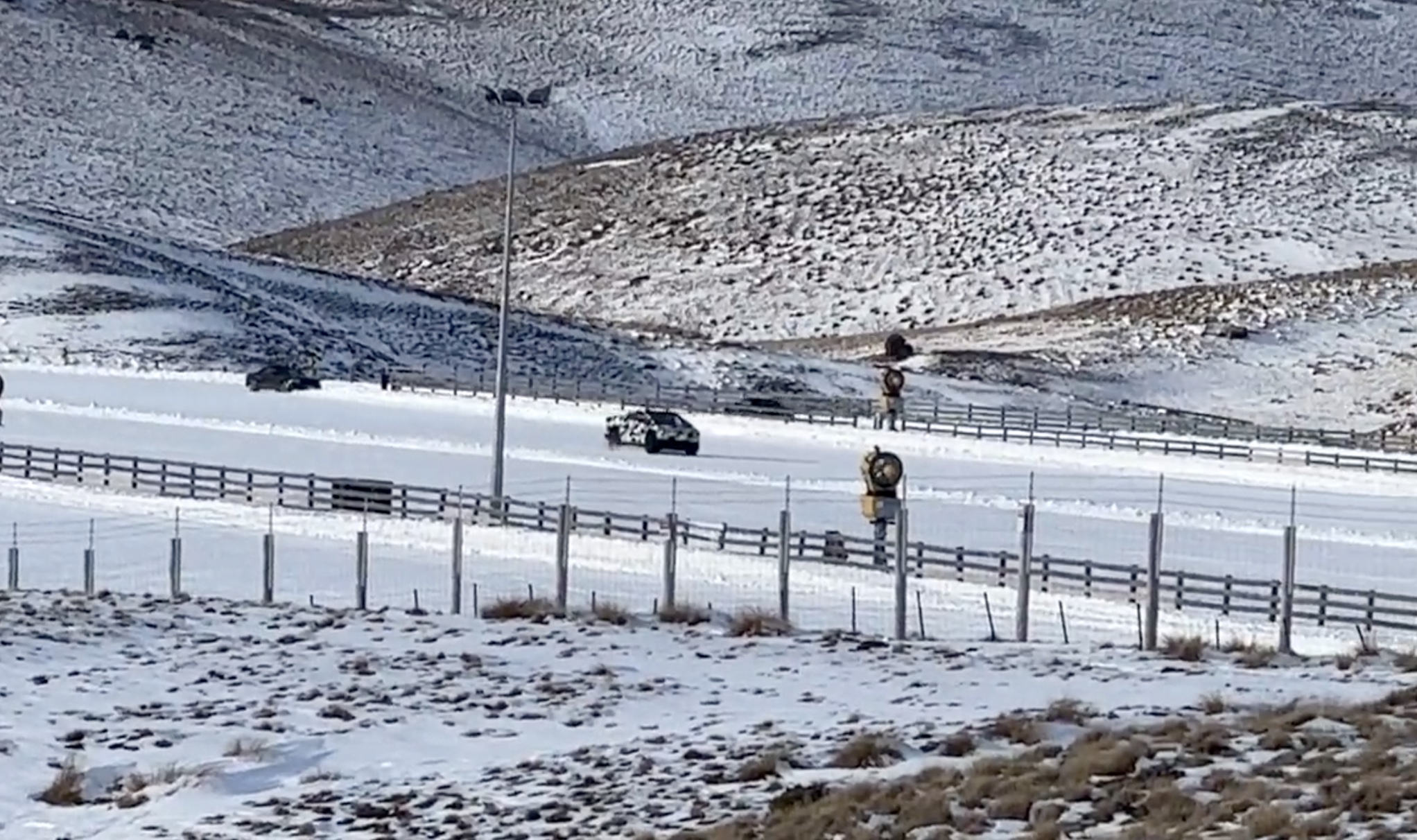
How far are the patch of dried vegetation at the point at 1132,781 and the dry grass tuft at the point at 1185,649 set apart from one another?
15.1 feet

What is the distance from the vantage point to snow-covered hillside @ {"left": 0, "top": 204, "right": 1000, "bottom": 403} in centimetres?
8469

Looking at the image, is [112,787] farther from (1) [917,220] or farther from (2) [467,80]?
(2) [467,80]

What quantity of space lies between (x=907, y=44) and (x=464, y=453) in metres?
137

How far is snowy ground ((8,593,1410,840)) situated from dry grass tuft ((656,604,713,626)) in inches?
27.4

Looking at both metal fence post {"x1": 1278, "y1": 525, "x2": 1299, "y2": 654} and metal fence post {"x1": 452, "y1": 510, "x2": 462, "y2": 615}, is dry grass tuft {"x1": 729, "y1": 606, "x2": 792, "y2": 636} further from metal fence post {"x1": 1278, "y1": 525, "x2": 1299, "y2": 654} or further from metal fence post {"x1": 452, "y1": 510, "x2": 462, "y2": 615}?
metal fence post {"x1": 1278, "y1": 525, "x2": 1299, "y2": 654}

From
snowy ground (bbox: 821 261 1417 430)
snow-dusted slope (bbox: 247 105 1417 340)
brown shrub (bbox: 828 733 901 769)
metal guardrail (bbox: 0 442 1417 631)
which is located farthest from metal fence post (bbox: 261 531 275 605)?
snow-dusted slope (bbox: 247 105 1417 340)

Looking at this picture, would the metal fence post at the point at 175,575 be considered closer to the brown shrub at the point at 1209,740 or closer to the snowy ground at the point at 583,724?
the snowy ground at the point at 583,724

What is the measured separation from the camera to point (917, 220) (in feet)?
417

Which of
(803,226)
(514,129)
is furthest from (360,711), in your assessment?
(803,226)

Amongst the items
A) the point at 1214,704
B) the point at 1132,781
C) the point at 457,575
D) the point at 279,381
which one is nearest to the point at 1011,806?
the point at 1132,781

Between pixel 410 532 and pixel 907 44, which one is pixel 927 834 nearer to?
pixel 410 532

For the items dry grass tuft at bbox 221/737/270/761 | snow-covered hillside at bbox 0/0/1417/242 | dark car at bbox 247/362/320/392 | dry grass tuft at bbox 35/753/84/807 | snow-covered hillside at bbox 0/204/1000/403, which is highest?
snow-covered hillside at bbox 0/0/1417/242

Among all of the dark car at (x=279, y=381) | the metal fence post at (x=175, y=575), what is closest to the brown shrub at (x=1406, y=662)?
the metal fence post at (x=175, y=575)

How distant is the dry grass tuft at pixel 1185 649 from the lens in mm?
25578
